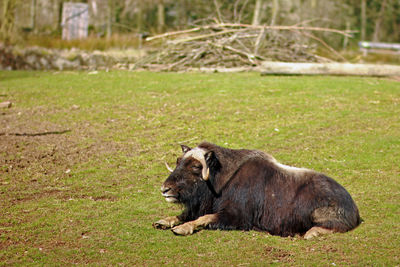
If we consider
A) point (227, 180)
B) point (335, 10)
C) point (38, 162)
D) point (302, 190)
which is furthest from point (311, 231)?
point (335, 10)

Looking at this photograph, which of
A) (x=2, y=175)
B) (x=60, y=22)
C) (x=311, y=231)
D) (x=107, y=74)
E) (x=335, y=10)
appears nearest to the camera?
(x=311, y=231)

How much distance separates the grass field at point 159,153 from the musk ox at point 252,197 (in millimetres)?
194

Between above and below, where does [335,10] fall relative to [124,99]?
above

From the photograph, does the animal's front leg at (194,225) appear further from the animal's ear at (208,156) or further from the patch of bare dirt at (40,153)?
the patch of bare dirt at (40,153)

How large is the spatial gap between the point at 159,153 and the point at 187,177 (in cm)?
403

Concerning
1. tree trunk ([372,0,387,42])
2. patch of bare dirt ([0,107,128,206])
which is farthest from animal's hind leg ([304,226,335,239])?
tree trunk ([372,0,387,42])

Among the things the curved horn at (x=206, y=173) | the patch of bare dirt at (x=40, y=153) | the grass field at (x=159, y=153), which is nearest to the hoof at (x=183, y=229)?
the grass field at (x=159, y=153)

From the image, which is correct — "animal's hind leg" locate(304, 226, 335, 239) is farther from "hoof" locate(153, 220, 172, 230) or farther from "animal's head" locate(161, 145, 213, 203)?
"hoof" locate(153, 220, 172, 230)

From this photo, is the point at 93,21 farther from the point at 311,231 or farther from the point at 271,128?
the point at 311,231

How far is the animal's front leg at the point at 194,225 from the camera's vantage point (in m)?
6.11

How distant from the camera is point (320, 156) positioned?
32.8ft

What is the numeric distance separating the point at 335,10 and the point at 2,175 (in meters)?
35.8

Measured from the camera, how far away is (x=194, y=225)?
6223 millimetres

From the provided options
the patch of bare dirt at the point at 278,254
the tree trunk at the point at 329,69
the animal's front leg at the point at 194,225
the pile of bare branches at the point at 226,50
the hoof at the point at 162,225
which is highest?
the pile of bare branches at the point at 226,50
